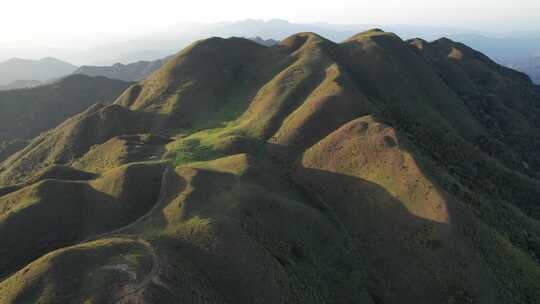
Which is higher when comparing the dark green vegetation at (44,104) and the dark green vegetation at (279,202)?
the dark green vegetation at (279,202)

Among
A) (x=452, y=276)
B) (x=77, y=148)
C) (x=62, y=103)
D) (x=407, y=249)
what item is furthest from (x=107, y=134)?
(x=62, y=103)

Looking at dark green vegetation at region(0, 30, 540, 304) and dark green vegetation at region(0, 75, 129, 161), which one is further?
dark green vegetation at region(0, 75, 129, 161)

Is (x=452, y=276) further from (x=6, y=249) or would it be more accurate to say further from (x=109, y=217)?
Answer: (x=6, y=249)

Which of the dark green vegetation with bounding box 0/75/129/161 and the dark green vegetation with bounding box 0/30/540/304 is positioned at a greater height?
the dark green vegetation with bounding box 0/30/540/304

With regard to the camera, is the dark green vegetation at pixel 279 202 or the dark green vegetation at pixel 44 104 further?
the dark green vegetation at pixel 44 104

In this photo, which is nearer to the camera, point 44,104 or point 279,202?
point 279,202

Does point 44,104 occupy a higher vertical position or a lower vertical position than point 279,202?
lower
